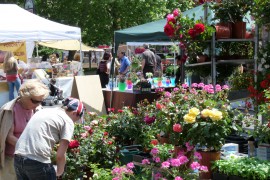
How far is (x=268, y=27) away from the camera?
7016 millimetres

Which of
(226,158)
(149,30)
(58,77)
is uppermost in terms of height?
(149,30)

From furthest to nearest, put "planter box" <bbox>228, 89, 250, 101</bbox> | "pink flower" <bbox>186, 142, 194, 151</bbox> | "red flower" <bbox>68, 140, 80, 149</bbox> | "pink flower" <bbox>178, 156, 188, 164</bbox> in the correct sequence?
"planter box" <bbox>228, 89, 250, 101</bbox>, "red flower" <bbox>68, 140, 80, 149</bbox>, "pink flower" <bbox>186, 142, 194, 151</bbox>, "pink flower" <bbox>178, 156, 188, 164</bbox>

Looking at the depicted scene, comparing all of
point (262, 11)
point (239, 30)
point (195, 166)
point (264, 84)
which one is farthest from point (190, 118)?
point (239, 30)

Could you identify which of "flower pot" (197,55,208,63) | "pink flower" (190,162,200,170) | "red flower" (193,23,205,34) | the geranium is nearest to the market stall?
"flower pot" (197,55,208,63)

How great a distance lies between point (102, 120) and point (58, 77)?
23.8ft

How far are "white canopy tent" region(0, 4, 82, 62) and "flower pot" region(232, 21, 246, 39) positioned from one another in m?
5.69

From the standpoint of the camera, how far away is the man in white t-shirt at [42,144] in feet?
13.6

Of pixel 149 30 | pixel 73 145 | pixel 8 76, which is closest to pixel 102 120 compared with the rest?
pixel 73 145

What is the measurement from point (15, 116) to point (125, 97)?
613 cm

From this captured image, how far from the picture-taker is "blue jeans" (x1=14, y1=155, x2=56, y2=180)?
4.16 metres

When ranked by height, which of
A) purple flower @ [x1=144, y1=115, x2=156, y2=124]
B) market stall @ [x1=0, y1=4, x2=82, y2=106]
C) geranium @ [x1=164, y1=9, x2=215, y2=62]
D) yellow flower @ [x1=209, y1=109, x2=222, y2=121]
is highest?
market stall @ [x1=0, y1=4, x2=82, y2=106]

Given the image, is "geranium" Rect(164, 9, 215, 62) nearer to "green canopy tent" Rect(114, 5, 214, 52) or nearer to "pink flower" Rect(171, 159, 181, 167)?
"green canopy tent" Rect(114, 5, 214, 52)

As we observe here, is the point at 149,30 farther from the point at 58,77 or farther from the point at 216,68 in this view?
the point at 58,77

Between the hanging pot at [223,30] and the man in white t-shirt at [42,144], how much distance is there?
14.4 feet
